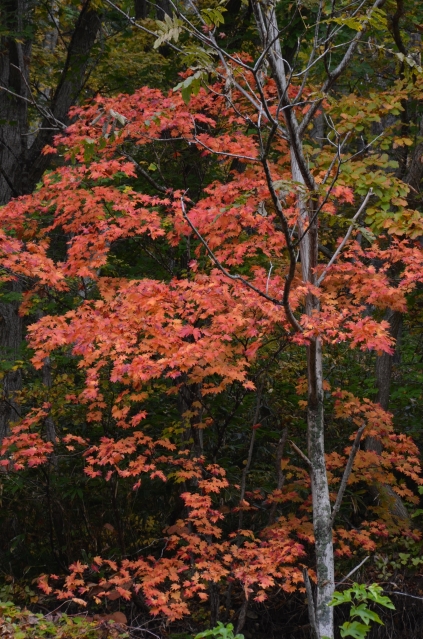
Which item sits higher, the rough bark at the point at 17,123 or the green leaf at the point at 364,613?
the rough bark at the point at 17,123

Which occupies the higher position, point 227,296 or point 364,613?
point 227,296

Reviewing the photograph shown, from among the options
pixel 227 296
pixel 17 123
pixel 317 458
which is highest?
pixel 17 123

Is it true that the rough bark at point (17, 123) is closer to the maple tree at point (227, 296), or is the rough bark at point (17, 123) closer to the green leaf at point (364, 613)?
the maple tree at point (227, 296)

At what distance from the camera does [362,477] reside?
7367 mm

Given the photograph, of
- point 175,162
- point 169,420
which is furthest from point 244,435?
point 175,162

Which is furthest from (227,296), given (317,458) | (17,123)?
(17,123)

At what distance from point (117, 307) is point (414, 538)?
5.01 metres

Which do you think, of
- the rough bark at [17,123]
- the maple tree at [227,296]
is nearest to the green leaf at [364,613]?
the maple tree at [227,296]

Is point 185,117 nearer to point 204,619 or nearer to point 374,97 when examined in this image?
point 374,97

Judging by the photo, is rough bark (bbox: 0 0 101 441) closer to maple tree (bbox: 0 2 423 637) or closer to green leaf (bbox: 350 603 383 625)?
maple tree (bbox: 0 2 423 637)

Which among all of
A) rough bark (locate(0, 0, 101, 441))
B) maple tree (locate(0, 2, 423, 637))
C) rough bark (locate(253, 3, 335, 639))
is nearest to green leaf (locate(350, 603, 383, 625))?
maple tree (locate(0, 2, 423, 637))

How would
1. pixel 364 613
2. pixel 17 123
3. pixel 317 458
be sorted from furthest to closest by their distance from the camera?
pixel 17 123 < pixel 317 458 < pixel 364 613

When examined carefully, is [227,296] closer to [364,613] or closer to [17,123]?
[364,613]

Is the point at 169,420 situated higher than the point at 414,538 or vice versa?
the point at 169,420
